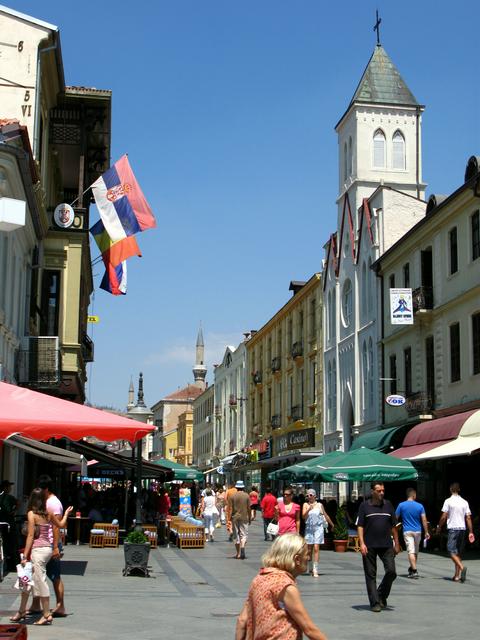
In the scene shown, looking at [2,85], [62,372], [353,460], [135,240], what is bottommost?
[353,460]

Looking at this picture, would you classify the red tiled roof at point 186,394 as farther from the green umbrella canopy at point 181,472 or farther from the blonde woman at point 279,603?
the blonde woman at point 279,603

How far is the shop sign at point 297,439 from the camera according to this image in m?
51.0

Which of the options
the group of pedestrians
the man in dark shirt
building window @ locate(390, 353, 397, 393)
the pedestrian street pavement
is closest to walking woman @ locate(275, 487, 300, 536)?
the group of pedestrians

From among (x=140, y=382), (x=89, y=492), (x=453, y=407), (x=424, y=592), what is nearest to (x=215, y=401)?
(x=140, y=382)

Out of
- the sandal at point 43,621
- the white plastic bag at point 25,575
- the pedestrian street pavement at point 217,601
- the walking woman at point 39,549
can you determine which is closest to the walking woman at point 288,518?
the pedestrian street pavement at point 217,601

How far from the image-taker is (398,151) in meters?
47.1

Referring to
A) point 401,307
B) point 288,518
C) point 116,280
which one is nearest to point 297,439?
point 401,307

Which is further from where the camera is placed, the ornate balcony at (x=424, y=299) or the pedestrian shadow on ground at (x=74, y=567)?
the ornate balcony at (x=424, y=299)

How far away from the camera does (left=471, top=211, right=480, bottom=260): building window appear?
2886cm

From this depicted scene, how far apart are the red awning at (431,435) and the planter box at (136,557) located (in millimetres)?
10913

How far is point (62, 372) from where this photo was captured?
28.3 metres

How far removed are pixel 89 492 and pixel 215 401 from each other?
49.1m

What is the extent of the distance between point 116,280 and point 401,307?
10.5 meters

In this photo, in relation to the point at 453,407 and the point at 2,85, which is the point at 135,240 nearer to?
the point at 2,85
